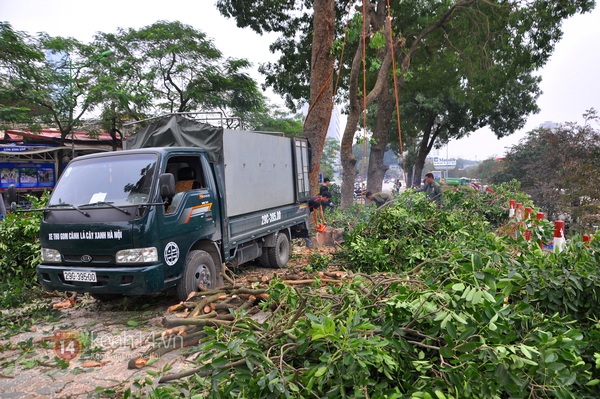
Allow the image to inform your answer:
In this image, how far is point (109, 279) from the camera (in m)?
4.49

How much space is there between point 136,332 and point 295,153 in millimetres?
4879

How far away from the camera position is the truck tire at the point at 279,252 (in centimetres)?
751

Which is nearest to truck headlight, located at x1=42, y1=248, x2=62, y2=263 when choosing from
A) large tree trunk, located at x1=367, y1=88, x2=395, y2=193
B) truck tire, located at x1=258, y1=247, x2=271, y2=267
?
truck tire, located at x1=258, y1=247, x2=271, y2=267

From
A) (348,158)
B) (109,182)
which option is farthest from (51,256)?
(348,158)

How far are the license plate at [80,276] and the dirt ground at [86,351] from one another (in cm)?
57

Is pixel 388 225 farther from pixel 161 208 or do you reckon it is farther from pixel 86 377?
pixel 86 377

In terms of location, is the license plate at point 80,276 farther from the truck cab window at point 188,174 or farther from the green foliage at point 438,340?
the green foliage at point 438,340

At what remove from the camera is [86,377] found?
141 inches

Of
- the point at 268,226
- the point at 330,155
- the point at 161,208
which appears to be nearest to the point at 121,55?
the point at 268,226

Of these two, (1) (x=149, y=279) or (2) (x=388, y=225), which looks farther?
(2) (x=388, y=225)

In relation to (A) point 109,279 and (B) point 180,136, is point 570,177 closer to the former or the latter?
(B) point 180,136

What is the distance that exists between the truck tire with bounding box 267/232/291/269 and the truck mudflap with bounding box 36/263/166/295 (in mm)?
3062

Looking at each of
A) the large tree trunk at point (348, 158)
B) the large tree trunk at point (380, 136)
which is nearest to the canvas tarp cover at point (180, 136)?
the large tree trunk at point (348, 158)

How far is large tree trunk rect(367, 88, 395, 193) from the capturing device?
15.6 m
